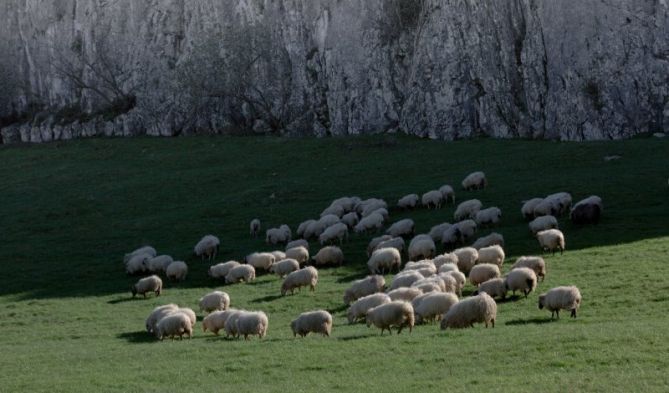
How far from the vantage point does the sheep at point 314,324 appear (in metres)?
23.0

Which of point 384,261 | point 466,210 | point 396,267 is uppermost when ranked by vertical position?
point 466,210

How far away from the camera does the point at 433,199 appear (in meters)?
43.7

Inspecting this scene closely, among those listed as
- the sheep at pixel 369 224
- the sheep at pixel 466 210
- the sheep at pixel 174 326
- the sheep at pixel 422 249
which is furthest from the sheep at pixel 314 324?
the sheep at pixel 466 210

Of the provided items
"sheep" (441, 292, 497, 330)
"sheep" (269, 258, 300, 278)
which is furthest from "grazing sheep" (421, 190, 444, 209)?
"sheep" (441, 292, 497, 330)

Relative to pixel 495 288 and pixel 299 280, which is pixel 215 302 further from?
pixel 495 288

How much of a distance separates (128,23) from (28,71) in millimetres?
16668

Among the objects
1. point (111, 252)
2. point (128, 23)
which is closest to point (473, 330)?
point (111, 252)

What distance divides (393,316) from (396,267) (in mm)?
9688

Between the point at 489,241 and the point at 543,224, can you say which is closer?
the point at 489,241

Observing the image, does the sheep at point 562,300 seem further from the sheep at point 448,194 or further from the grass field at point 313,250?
the sheep at point 448,194

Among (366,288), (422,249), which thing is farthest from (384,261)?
(366,288)

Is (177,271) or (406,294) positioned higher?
(406,294)

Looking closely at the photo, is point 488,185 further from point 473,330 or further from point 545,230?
point 473,330

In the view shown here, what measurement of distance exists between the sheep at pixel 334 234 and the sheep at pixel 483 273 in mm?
11123
